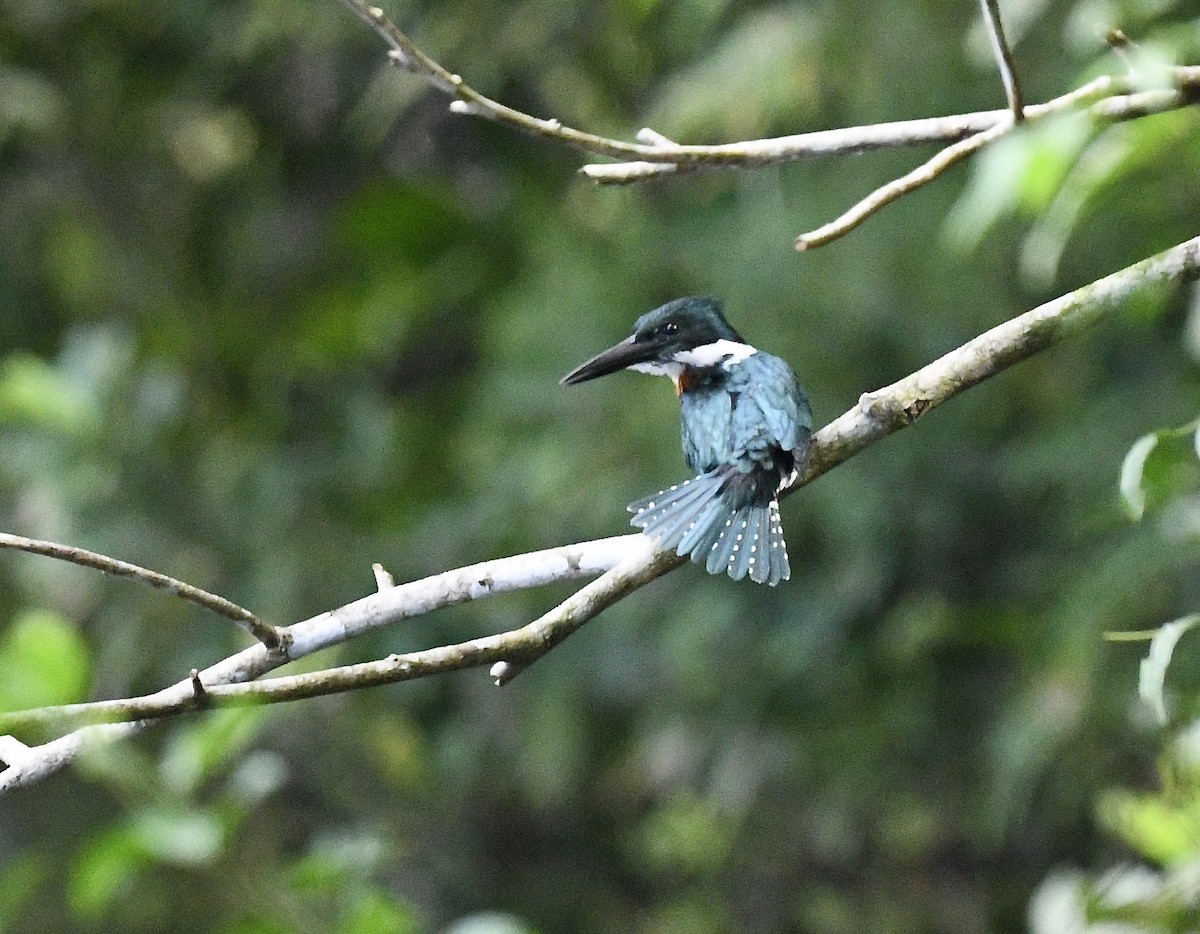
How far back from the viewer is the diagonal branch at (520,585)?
160cm

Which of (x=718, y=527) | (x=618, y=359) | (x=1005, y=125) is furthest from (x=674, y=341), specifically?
(x=1005, y=125)

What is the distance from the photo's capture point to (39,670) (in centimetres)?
219

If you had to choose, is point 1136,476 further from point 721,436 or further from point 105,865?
point 105,865

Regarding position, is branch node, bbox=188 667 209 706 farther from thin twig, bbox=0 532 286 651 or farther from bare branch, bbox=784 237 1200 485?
bare branch, bbox=784 237 1200 485

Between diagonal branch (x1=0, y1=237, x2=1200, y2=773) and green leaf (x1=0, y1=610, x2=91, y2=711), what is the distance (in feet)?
1.45

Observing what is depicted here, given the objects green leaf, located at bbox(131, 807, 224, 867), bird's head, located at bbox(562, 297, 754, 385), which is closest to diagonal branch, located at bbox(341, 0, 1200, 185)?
bird's head, located at bbox(562, 297, 754, 385)

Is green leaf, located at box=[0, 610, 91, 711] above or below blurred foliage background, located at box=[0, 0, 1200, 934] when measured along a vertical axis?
below

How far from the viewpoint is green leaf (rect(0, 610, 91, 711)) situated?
85.7 inches

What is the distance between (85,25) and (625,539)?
13.0ft

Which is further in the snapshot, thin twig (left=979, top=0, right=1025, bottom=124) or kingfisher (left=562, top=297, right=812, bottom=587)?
kingfisher (left=562, top=297, right=812, bottom=587)

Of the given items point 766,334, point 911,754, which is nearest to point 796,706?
point 911,754

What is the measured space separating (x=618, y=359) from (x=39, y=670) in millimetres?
1238

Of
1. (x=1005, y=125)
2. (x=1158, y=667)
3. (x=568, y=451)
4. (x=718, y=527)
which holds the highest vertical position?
(x=568, y=451)

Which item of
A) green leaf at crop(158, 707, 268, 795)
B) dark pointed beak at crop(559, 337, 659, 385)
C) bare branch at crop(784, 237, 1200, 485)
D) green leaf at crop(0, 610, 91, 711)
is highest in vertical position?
dark pointed beak at crop(559, 337, 659, 385)
